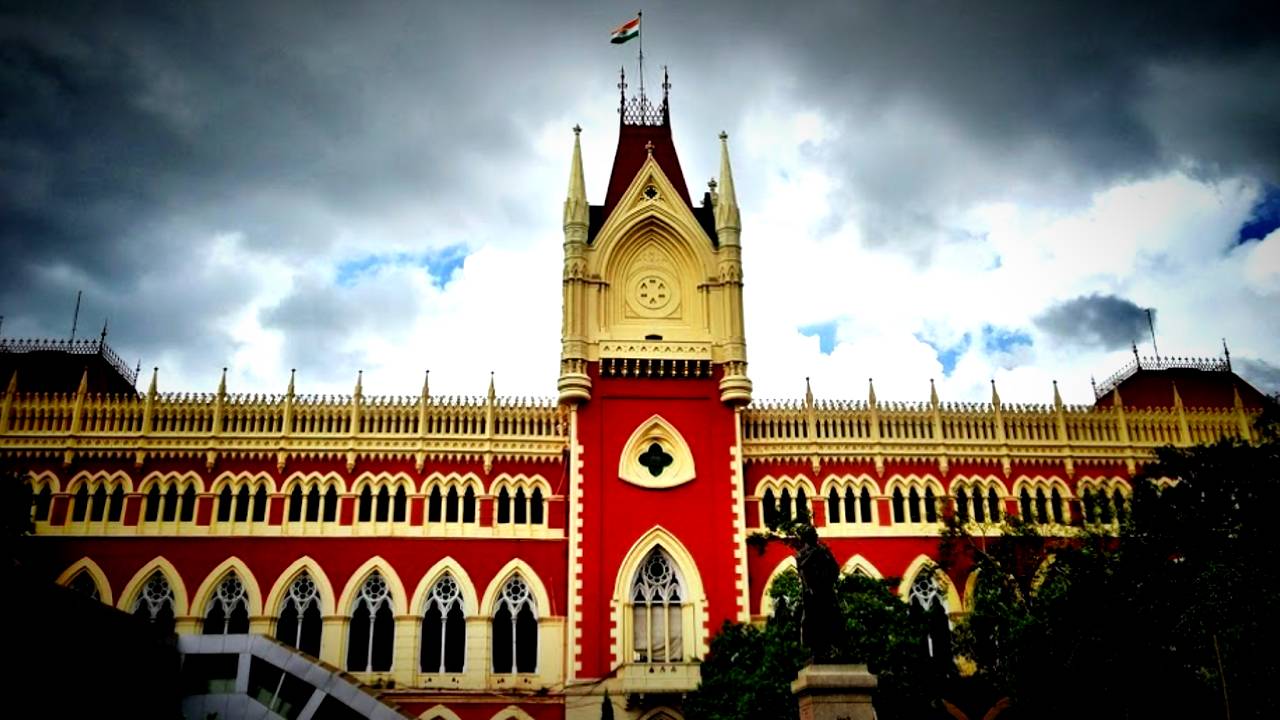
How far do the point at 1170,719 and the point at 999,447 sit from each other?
513 inches

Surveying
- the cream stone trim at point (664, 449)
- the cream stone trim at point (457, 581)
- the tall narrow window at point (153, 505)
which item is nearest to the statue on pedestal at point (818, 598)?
the cream stone trim at point (664, 449)

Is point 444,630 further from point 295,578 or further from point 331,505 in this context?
point 331,505

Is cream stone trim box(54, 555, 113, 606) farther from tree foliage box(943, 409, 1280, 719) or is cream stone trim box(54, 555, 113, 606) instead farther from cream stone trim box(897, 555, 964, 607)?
tree foliage box(943, 409, 1280, 719)

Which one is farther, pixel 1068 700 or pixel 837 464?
pixel 837 464

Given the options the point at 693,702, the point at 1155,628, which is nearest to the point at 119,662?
the point at 693,702

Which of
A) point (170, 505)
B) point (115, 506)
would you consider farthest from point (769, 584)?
point (115, 506)

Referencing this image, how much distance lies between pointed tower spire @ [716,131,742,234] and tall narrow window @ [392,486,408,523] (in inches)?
563

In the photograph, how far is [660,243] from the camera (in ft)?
134

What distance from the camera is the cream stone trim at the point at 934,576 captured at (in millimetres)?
37250

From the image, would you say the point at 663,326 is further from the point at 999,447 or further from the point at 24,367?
the point at 24,367

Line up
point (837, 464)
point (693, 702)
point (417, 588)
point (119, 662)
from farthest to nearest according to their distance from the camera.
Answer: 1. point (837, 464)
2. point (417, 588)
3. point (693, 702)
4. point (119, 662)

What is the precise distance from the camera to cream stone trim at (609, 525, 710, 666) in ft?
116

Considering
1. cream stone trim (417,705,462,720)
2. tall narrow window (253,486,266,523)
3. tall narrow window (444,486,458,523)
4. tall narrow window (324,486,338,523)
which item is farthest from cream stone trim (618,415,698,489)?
tall narrow window (253,486,266,523)

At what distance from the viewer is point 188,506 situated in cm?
3672
